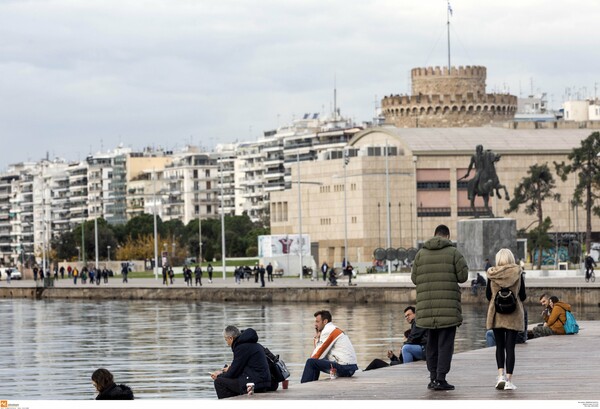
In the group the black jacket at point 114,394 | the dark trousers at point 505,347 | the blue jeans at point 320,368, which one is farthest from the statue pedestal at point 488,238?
the black jacket at point 114,394

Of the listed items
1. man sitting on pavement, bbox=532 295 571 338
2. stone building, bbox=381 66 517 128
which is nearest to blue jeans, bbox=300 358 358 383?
man sitting on pavement, bbox=532 295 571 338

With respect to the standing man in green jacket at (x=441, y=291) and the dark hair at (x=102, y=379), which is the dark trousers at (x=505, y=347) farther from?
the dark hair at (x=102, y=379)

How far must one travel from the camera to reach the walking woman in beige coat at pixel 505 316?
1858cm

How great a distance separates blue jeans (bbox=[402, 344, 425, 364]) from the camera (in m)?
23.3

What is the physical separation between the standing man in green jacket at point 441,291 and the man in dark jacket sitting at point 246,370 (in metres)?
1.94

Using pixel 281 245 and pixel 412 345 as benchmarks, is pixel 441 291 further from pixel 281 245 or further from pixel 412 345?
pixel 281 245

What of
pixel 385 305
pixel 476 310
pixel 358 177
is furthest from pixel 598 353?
pixel 358 177

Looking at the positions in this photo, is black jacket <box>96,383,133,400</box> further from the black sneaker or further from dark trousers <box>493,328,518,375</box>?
dark trousers <box>493,328,518,375</box>

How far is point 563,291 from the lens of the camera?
2172 inches

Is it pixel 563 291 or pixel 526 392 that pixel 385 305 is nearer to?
pixel 563 291

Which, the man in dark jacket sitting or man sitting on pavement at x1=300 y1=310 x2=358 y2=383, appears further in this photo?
man sitting on pavement at x1=300 y1=310 x2=358 y2=383

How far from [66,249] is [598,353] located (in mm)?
165744

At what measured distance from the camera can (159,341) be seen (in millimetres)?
43312

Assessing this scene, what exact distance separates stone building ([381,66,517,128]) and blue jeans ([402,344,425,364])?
409ft
